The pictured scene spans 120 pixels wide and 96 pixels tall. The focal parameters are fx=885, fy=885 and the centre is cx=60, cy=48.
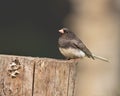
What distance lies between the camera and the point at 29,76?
6.80 m

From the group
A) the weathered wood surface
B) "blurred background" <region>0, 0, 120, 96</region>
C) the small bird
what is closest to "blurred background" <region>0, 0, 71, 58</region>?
"blurred background" <region>0, 0, 120, 96</region>

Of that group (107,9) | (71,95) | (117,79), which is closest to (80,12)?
(107,9)

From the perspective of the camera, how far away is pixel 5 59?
22.3ft

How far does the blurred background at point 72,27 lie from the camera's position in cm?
1345

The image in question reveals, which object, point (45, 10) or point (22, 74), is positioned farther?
point (45, 10)

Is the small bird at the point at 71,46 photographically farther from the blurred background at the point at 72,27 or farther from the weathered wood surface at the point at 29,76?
the blurred background at the point at 72,27

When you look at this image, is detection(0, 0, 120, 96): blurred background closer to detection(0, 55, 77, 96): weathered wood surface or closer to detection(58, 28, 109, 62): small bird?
detection(58, 28, 109, 62): small bird

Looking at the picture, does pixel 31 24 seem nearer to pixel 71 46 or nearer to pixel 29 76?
pixel 71 46

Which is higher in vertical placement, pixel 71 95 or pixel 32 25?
pixel 32 25

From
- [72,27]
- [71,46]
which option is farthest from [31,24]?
[71,46]

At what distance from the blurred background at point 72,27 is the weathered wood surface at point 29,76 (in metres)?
5.91

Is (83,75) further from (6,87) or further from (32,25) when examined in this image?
(6,87)

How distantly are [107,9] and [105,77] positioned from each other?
1.25m

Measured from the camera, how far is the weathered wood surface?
679 cm
